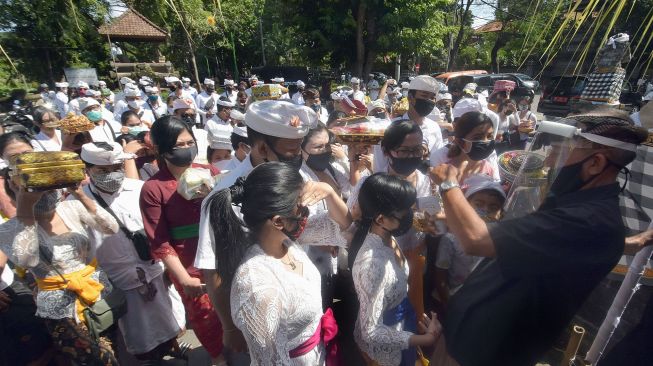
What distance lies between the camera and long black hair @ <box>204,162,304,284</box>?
1.49 m

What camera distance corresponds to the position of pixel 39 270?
202cm

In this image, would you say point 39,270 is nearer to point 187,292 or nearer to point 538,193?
point 187,292

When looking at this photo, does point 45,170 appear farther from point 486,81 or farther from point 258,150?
point 486,81

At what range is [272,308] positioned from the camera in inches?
52.9

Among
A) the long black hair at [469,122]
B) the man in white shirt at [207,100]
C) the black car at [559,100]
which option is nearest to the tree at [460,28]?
the black car at [559,100]

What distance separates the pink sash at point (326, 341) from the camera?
1.64m

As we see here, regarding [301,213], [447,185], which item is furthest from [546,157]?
[301,213]

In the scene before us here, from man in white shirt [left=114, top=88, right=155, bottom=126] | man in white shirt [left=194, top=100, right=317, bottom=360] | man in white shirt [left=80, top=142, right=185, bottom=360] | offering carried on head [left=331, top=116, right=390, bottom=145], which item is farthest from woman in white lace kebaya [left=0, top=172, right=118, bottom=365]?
man in white shirt [left=114, top=88, right=155, bottom=126]

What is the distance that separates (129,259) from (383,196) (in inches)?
80.4

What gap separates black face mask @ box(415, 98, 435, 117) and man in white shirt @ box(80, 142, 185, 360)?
283 centimetres

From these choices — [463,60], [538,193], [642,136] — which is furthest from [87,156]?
[463,60]

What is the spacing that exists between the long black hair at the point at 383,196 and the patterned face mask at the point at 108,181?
189 cm

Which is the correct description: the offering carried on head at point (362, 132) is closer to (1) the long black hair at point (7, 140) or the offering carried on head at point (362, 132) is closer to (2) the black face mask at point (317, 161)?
(2) the black face mask at point (317, 161)

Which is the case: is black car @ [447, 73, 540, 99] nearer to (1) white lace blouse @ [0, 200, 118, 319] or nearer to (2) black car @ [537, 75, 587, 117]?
(2) black car @ [537, 75, 587, 117]
